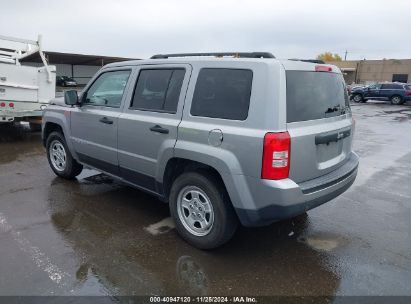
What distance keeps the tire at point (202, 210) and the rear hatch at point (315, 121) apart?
709 millimetres

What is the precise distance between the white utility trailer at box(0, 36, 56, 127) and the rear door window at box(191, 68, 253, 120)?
20.5 feet

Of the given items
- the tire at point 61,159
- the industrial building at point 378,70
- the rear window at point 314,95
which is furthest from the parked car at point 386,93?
the tire at point 61,159

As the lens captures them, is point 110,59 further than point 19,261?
Yes

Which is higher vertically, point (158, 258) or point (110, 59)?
point (110, 59)

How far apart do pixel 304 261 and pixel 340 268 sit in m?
0.33

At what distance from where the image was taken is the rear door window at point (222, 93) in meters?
3.22

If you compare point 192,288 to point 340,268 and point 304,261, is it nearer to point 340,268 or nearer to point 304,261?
point 304,261

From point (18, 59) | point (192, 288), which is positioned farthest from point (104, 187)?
point (18, 59)

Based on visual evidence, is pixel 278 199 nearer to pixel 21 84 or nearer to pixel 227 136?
pixel 227 136

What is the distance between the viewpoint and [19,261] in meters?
3.32

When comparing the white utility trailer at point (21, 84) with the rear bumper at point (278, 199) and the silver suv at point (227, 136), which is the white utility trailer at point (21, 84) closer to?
the silver suv at point (227, 136)

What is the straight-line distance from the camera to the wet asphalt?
3068 millimetres

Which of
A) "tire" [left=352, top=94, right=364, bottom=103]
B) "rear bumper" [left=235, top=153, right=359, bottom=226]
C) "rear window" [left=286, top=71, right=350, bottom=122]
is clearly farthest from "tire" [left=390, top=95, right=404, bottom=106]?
"rear bumper" [left=235, top=153, right=359, bottom=226]

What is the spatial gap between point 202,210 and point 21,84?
22.3 ft
